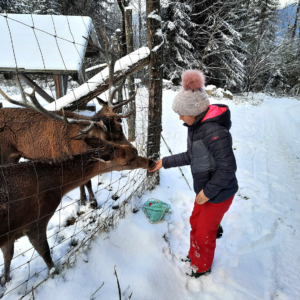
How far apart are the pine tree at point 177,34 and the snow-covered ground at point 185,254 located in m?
13.0

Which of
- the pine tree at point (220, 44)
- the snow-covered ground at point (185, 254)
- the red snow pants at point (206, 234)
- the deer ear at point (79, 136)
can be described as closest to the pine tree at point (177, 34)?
the pine tree at point (220, 44)

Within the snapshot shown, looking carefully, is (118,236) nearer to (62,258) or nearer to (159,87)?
(62,258)

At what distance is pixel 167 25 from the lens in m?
14.3

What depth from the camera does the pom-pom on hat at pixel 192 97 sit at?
6.18 feet

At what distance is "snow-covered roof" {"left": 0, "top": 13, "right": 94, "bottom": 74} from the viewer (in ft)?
12.8

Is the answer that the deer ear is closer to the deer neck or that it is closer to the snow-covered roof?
the deer neck

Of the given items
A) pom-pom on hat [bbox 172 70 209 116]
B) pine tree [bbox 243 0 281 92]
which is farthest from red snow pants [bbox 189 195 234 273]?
pine tree [bbox 243 0 281 92]

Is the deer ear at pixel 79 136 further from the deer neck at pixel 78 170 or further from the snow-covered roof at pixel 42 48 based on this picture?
the snow-covered roof at pixel 42 48

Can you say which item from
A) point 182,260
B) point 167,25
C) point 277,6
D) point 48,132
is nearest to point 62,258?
point 182,260

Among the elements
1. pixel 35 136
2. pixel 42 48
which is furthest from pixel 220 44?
pixel 35 136

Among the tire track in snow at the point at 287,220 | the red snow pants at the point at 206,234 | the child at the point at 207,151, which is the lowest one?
the tire track in snow at the point at 287,220

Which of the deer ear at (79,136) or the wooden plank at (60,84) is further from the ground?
the wooden plank at (60,84)

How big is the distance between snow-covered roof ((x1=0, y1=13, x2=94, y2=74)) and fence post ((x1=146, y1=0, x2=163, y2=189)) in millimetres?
1303

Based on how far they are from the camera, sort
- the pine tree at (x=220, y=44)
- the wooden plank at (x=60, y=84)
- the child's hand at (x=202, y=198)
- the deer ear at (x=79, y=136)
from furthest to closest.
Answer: the pine tree at (x=220, y=44)
the wooden plank at (x=60, y=84)
the deer ear at (x=79, y=136)
the child's hand at (x=202, y=198)
